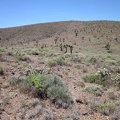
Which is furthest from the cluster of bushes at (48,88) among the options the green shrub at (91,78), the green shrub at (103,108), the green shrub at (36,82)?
the green shrub at (91,78)

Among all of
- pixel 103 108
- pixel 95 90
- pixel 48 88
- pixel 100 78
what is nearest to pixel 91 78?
pixel 100 78

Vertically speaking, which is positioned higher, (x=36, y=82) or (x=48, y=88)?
(x=36, y=82)

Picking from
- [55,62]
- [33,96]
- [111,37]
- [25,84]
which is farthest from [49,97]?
[111,37]

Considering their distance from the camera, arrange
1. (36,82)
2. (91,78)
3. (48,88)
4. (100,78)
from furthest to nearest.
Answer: (100,78)
(91,78)
(36,82)
(48,88)

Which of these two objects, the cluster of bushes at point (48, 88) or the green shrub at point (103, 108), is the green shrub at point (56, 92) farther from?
the green shrub at point (103, 108)

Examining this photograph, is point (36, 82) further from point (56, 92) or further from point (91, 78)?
point (91, 78)

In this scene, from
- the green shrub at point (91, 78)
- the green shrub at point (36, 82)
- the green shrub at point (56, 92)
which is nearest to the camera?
the green shrub at point (56, 92)

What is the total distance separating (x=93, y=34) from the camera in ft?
195

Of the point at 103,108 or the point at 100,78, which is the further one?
the point at 100,78

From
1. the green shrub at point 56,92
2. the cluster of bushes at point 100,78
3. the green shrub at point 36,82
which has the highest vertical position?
the green shrub at point 36,82

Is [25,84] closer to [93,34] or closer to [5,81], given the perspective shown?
[5,81]

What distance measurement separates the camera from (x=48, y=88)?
902cm

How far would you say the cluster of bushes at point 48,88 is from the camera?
854 centimetres

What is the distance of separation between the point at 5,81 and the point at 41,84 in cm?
230
